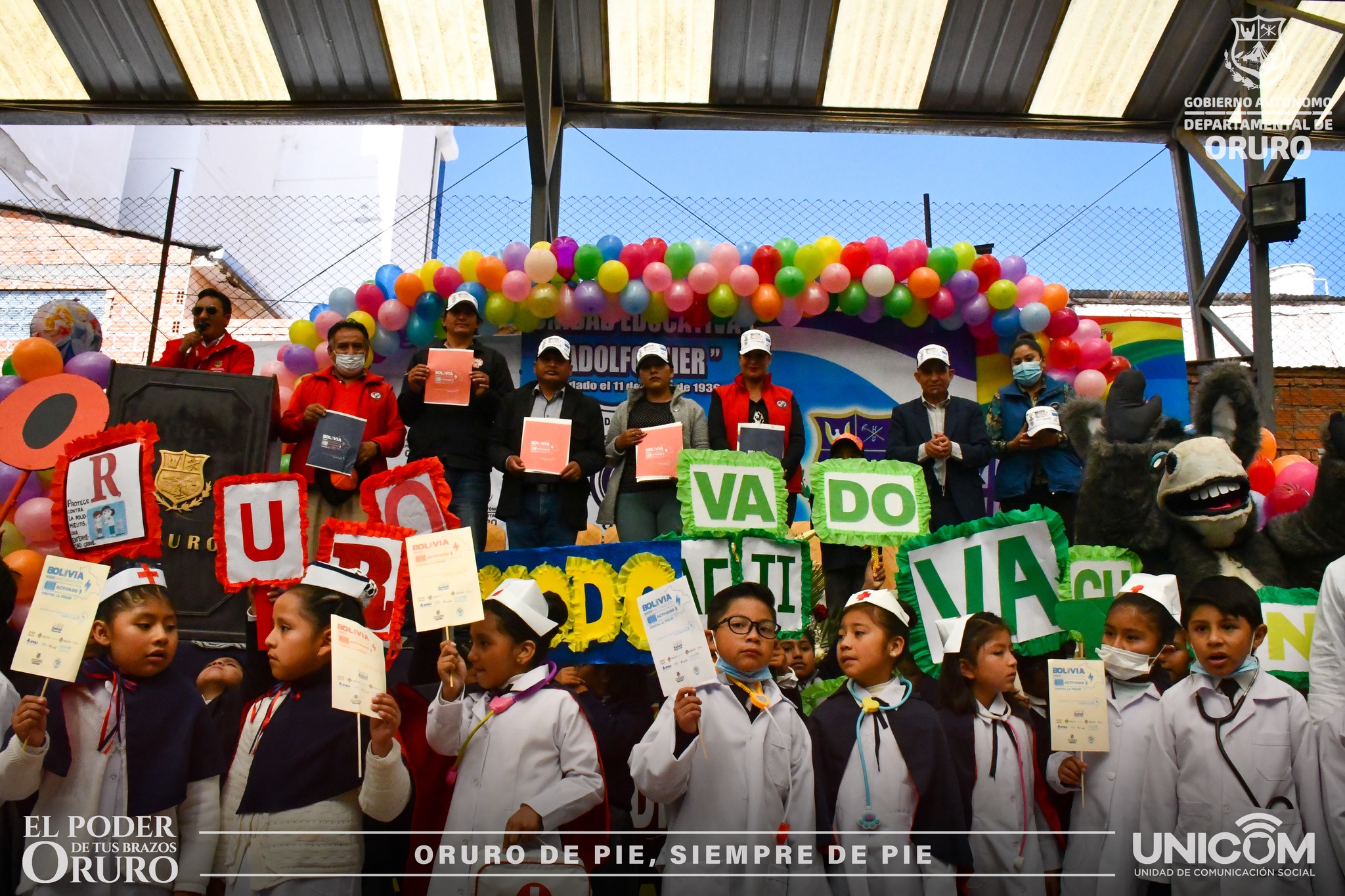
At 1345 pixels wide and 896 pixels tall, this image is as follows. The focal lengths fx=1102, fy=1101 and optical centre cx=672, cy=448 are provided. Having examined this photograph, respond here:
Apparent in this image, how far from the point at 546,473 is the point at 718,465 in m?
0.97

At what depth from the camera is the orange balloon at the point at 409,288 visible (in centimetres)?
685

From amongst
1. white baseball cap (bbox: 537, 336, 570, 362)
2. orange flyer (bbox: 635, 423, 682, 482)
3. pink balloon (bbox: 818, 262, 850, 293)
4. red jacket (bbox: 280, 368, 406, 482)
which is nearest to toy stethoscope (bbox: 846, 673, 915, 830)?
orange flyer (bbox: 635, 423, 682, 482)

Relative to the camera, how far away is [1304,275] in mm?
9992

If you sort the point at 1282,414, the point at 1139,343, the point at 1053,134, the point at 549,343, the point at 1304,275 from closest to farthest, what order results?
the point at 549,343 < the point at 1139,343 < the point at 1282,414 < the point at 1053,134 < the point at 1304,275

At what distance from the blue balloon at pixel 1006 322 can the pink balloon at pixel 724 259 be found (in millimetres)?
1706

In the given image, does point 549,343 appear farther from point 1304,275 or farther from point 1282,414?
point 1304,275

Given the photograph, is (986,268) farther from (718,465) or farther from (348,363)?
(348,363)

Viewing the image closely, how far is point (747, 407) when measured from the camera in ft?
Result: 17.3

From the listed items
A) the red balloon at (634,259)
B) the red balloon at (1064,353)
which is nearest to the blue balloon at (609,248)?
the red balloon at (634,259)

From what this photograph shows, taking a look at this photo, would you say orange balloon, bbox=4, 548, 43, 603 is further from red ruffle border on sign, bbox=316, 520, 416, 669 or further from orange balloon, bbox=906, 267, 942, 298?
orange balloon, bbox=906, 267, 942, 298

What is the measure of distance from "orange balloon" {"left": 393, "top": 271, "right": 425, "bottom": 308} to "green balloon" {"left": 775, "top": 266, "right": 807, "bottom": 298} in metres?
2.22

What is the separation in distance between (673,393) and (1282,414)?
509cm

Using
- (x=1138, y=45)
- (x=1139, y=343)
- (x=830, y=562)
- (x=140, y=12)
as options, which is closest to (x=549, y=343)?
(x=830, y=562)

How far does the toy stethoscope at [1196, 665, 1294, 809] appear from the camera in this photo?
3.39m
